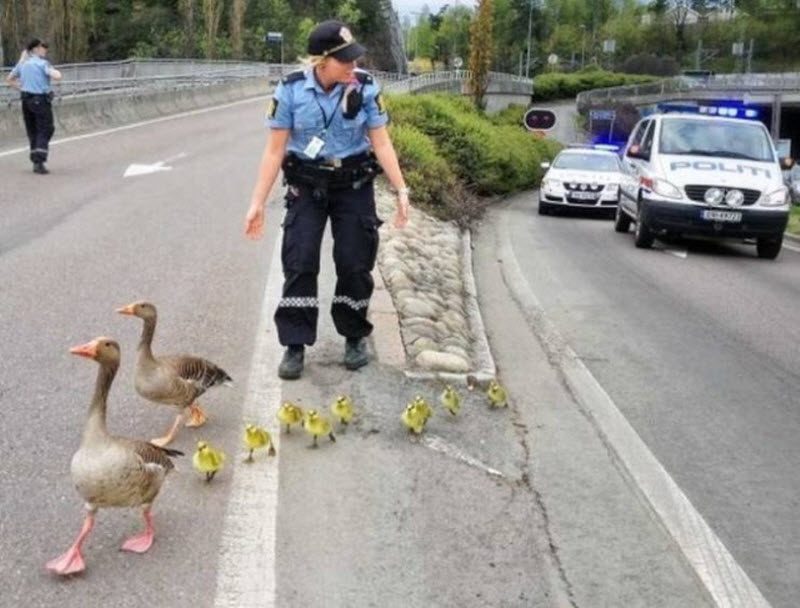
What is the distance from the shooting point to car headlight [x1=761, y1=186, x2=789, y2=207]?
13.9 meters

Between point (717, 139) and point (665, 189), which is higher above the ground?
point (717, 139)

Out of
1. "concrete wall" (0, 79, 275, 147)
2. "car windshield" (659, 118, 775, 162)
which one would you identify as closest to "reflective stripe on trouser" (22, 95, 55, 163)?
"concrete wall" (0, 79, 275, 147)

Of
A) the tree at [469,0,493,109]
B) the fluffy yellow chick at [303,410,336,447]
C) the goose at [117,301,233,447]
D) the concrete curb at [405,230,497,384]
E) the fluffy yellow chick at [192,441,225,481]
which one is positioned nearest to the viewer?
the fluffy yellow chick at [192,441,225,481]

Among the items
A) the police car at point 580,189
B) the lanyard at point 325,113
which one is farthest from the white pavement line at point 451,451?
the police car at point 580,189

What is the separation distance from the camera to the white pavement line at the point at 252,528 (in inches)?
142

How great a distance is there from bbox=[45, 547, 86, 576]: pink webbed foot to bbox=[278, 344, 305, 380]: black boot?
2.32m

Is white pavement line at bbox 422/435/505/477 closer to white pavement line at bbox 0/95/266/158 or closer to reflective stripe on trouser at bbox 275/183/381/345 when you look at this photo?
reflective stripe on trouser at bbox 275/183/381/345

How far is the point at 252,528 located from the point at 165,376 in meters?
0.98

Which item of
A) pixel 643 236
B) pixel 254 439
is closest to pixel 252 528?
pixel 254 439

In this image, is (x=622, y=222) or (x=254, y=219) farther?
(x=622, y=222)

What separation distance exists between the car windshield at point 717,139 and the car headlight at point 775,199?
92 cm

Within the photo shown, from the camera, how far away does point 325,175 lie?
567 centimetres

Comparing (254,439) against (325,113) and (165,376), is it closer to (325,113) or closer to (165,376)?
(165,376)

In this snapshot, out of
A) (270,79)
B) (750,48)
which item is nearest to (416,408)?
(270,79)
